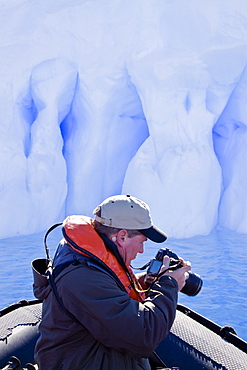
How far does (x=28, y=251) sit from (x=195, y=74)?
3787 millimetres

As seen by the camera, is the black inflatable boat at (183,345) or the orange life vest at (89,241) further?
the black inflatable boat at (183,345)

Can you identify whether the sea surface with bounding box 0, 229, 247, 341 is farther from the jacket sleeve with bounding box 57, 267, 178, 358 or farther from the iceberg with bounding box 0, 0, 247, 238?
the jacket sleeve with bounding box 57, 267, 178, 358

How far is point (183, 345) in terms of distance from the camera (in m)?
1.65

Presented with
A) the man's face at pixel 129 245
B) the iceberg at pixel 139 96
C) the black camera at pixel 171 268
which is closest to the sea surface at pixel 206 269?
the iceberg at pixel 139 96

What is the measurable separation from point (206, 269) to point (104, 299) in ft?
14.0

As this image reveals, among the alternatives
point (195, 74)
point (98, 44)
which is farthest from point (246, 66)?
point (98, 44)

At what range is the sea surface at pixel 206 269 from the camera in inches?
159

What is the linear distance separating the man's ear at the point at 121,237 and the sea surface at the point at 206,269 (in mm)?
2792

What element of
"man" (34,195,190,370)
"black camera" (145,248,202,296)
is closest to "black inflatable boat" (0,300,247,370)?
"black camera" (145,248,202,296)

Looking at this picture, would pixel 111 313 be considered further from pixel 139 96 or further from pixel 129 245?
pixel 139 96

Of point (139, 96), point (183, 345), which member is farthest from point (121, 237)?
point (139, 96)

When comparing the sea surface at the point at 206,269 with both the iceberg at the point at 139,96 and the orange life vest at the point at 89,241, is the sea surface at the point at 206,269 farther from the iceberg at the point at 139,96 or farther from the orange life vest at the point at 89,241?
the orange life vest at the point at 89,241

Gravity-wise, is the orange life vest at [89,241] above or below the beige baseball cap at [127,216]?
below

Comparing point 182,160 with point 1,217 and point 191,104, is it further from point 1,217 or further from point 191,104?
point 1,217
